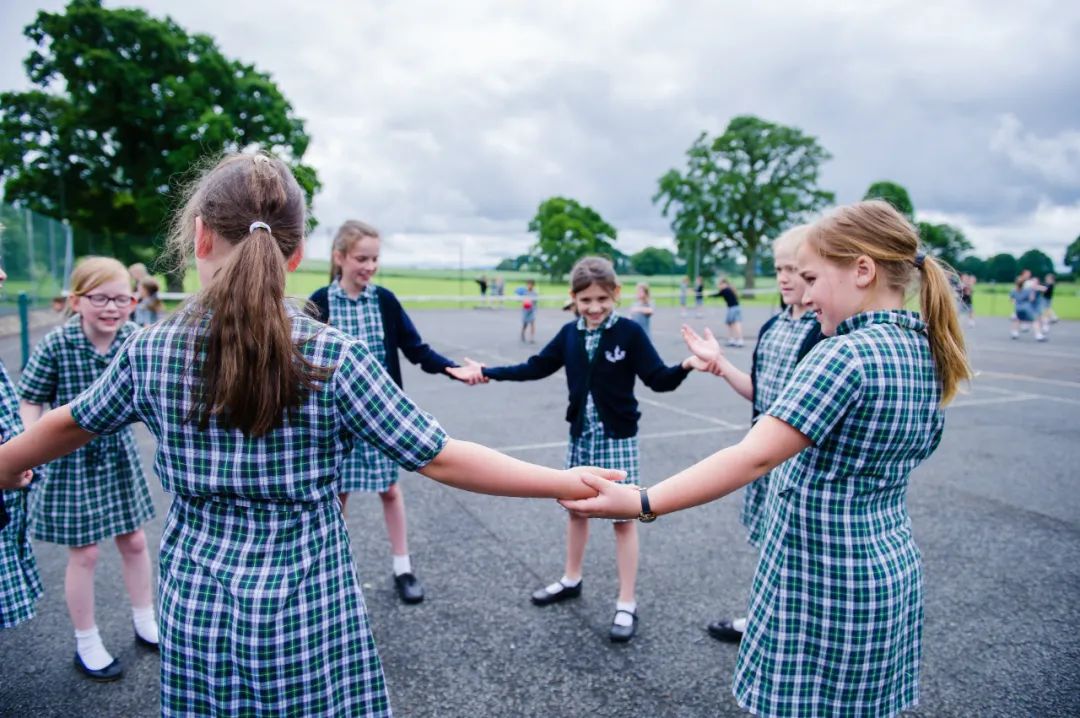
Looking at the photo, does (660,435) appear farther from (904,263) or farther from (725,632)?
(904,263)

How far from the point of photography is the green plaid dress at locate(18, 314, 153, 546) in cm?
314

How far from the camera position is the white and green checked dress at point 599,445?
367cm

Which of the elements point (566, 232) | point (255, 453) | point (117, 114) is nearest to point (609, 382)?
point (255, 453)

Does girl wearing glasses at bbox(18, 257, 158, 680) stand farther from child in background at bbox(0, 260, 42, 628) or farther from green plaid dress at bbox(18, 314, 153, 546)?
child in background at bbox(0, 260, 42, 628)

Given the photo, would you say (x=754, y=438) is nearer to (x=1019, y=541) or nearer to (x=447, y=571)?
(x=447, y=571)

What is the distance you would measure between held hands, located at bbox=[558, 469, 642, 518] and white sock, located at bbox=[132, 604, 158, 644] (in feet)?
8.42

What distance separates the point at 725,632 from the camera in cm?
348

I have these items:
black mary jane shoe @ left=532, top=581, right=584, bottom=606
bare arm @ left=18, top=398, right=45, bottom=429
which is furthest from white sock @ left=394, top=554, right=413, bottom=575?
bare arm @ left=18, top=398, right=45, bottom=429

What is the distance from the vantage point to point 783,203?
182ft

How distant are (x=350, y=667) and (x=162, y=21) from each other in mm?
41990

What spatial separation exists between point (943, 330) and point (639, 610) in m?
2.39

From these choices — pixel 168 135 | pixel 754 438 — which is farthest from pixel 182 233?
pixel 168 135

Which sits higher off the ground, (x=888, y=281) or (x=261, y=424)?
(x=888, y=281)

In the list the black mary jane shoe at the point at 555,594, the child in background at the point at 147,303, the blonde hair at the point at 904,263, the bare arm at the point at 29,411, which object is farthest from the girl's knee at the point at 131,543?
the child in background at the point at 147,303
